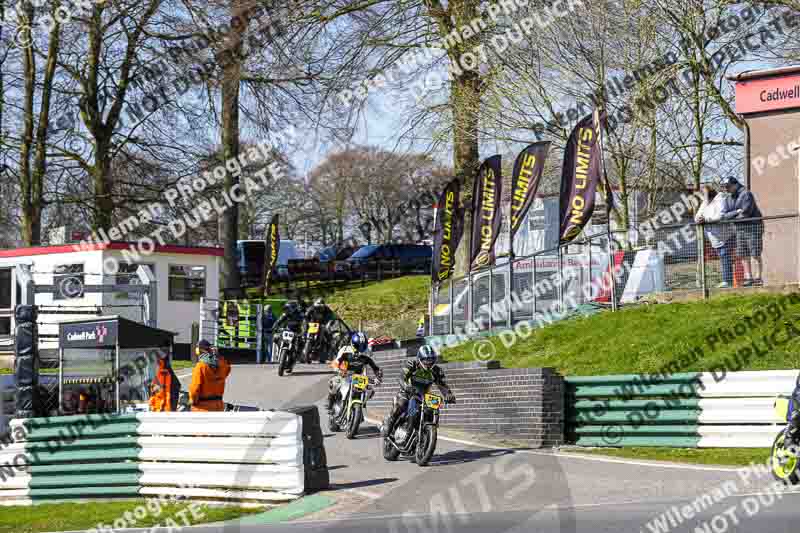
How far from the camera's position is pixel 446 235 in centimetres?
2603

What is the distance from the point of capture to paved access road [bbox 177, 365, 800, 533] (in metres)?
10.2

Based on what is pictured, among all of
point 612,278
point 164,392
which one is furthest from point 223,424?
point 612,278

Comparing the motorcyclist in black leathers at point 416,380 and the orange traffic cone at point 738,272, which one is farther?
the orange traffic cone at point 738,272

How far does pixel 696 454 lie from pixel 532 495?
3.37 meters

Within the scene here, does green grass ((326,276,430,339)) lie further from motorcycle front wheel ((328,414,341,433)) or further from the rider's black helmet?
the rider's black helmet

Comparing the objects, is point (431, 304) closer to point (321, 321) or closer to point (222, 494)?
point (321, 321)

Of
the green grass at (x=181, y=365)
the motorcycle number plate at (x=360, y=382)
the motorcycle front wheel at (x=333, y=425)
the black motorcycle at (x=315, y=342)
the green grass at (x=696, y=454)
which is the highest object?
the black motorcycle at (x=315, y=342)

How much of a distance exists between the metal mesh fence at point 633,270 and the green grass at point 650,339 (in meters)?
0.40

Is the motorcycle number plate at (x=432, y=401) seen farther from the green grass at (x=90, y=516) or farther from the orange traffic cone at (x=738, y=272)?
the orange traffic cone at (x=738, y=272)

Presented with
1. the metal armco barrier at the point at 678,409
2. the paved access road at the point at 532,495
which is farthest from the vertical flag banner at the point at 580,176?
the paved access road at the point at 532,495

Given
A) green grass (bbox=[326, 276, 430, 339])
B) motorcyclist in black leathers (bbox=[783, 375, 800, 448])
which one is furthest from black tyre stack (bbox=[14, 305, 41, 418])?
green grass (bbox=[326, 276, 430, 339])

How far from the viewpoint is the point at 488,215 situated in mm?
24625

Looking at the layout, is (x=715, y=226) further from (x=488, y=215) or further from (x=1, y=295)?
(x=1, y=295)

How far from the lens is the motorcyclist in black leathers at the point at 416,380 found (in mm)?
14930
